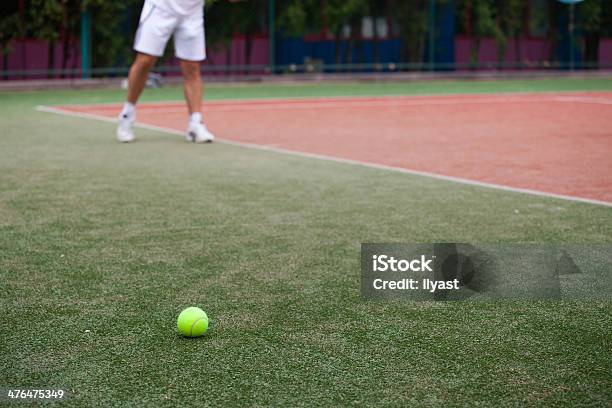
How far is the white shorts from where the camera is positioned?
9.38 m

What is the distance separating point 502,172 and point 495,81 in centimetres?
1845

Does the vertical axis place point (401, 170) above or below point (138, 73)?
below

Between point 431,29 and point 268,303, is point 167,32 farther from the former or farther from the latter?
point 431,29

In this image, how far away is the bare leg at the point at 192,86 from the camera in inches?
377

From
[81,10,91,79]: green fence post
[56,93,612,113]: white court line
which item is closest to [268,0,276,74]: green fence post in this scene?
[81,10,91,79]: green fence post

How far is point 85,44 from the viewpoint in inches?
830

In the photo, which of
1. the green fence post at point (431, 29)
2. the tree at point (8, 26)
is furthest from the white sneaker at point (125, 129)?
the green fence post at point (431, 29)

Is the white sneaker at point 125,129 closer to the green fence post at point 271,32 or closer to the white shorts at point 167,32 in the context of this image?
the white shorts at point 167,32

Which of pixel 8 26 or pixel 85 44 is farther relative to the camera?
pixel 85 44

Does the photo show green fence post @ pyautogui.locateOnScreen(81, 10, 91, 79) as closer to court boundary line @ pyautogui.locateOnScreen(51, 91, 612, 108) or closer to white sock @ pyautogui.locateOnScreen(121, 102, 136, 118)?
court boundary line @ pyautogui.locateOnScreen(51, 91, 612, 108)

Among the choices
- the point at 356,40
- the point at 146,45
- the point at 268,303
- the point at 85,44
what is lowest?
the point at 268,303

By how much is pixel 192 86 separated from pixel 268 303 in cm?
619

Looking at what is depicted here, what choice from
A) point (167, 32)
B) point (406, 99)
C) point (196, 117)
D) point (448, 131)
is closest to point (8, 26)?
point (406, 99)

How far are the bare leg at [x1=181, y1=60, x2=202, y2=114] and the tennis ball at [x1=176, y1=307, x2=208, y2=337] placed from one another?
21.1ft
